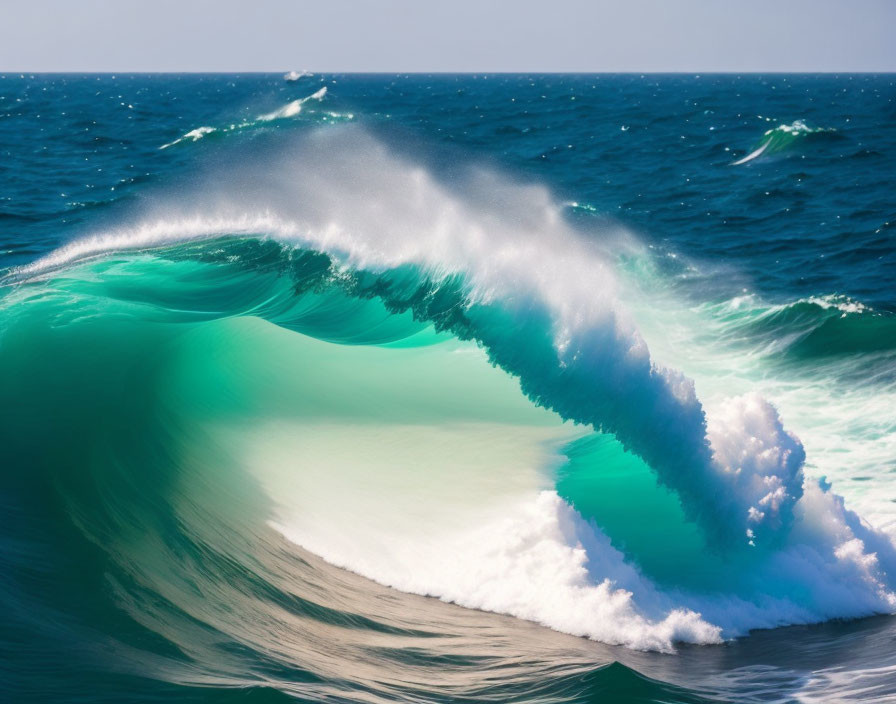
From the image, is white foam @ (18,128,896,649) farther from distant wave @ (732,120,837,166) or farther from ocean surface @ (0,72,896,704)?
distant wave @ (732,120,837,166)

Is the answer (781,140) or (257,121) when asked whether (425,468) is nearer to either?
(781,140)

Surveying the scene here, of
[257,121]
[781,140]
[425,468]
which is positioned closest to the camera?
[425,468]

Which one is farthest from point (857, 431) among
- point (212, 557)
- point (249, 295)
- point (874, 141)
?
point (874, 141)

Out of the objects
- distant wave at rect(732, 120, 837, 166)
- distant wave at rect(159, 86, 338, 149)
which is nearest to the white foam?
distant wave at rect(732, 120, 837, 166)

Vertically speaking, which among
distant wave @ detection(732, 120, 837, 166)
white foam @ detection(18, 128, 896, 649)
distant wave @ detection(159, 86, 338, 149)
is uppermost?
distant wave @ detection(159, 86, 338, 149)

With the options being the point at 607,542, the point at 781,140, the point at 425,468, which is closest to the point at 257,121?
the point at 781,140

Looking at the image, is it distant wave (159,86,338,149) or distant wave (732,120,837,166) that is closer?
distant wave (732,120,837,166)

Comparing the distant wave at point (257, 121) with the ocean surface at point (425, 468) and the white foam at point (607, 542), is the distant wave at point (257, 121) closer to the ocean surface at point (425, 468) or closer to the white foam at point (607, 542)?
the ocean surface at point (425, 468)

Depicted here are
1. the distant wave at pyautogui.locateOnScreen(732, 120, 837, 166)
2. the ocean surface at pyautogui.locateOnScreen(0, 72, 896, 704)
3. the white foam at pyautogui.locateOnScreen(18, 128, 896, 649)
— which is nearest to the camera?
the ocean surface at pyautogui.locateOnScreen(0, 72, 896, 704)

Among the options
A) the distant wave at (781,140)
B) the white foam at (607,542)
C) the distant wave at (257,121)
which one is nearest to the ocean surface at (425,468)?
the white foam at (607,542)

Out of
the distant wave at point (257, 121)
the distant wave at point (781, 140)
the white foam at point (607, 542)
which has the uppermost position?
the distant wave at point (257, 121)
